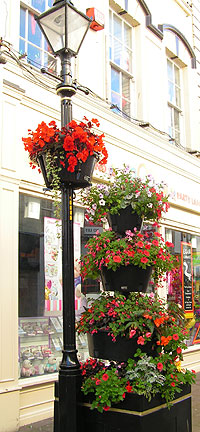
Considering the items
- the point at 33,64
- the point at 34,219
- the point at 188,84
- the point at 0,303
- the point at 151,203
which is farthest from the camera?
the point at 188,84

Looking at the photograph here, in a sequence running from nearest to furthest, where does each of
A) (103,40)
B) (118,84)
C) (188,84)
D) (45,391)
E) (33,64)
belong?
(45,391) → (33,64) → (103,40) → (118,84) → (188,84)

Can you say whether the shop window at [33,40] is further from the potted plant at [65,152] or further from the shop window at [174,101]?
the shop window at [174,101]

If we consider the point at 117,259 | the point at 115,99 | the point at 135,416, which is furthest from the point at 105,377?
the point at 115,99

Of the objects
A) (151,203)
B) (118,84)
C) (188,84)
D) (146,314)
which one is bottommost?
(146,314)

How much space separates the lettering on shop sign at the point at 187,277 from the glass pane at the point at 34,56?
546 centimetres

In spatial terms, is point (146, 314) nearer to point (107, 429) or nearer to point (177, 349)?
point (177, 349)

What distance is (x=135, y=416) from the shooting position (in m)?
3.53

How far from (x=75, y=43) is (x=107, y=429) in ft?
10.7

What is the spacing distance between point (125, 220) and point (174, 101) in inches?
320

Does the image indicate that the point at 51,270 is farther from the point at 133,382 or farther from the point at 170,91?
the point at 170,91

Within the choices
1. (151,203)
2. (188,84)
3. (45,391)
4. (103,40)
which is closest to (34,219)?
(45,391)

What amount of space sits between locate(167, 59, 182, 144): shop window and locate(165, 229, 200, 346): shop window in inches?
95.7

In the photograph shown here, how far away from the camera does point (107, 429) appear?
3.66 metres

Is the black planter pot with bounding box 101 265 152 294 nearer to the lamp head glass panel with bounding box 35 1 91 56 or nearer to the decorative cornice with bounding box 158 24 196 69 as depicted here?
the lamp head glass panel with bounding box 35 1 91 56
